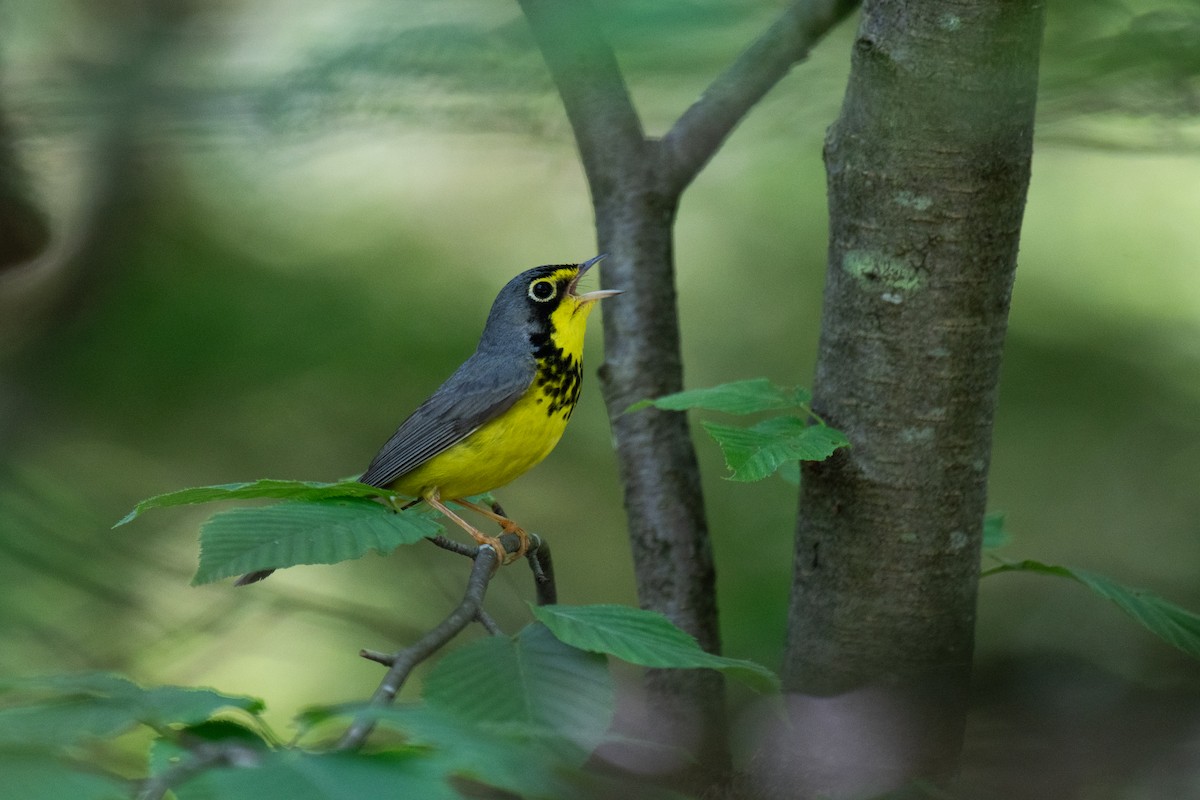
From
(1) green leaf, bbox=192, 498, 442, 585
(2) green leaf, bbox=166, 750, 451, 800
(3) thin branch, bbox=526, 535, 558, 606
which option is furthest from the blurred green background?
(2) green leaf, bbox=166, 750, 451, 800

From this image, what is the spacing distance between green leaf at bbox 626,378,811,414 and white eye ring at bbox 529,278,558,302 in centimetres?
162

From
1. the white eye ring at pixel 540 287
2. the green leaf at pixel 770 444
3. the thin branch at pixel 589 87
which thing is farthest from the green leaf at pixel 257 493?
the white eye ring at pixel 540 287

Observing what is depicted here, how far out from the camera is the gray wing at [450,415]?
151 inches

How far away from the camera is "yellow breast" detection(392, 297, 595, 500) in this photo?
3.89 meters

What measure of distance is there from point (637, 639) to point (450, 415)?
7.28 ft

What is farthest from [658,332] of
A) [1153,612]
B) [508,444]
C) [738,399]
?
[1153,612]

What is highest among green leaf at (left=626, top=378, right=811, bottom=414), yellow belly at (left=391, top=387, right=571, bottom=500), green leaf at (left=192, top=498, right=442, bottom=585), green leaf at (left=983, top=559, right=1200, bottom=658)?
green leaf at (left=626, top=378, right=811, bottom=414)

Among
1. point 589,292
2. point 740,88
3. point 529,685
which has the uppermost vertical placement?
point 740,88

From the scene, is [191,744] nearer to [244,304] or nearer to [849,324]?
[849,324]

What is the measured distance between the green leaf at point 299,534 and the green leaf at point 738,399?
2.41 ft

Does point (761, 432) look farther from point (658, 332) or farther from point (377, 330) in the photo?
point (377, 330)

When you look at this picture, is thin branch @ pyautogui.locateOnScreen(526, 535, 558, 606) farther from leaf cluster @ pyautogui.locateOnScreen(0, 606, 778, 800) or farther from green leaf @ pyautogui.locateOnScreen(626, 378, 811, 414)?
leaf cluster @ pyautogui.locateOnScreen(0, 606, 778, 800)

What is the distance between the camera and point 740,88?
348 cm

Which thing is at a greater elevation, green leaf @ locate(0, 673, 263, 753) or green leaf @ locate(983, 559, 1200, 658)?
green leaf @ locate(0, 673, 263, 753)
